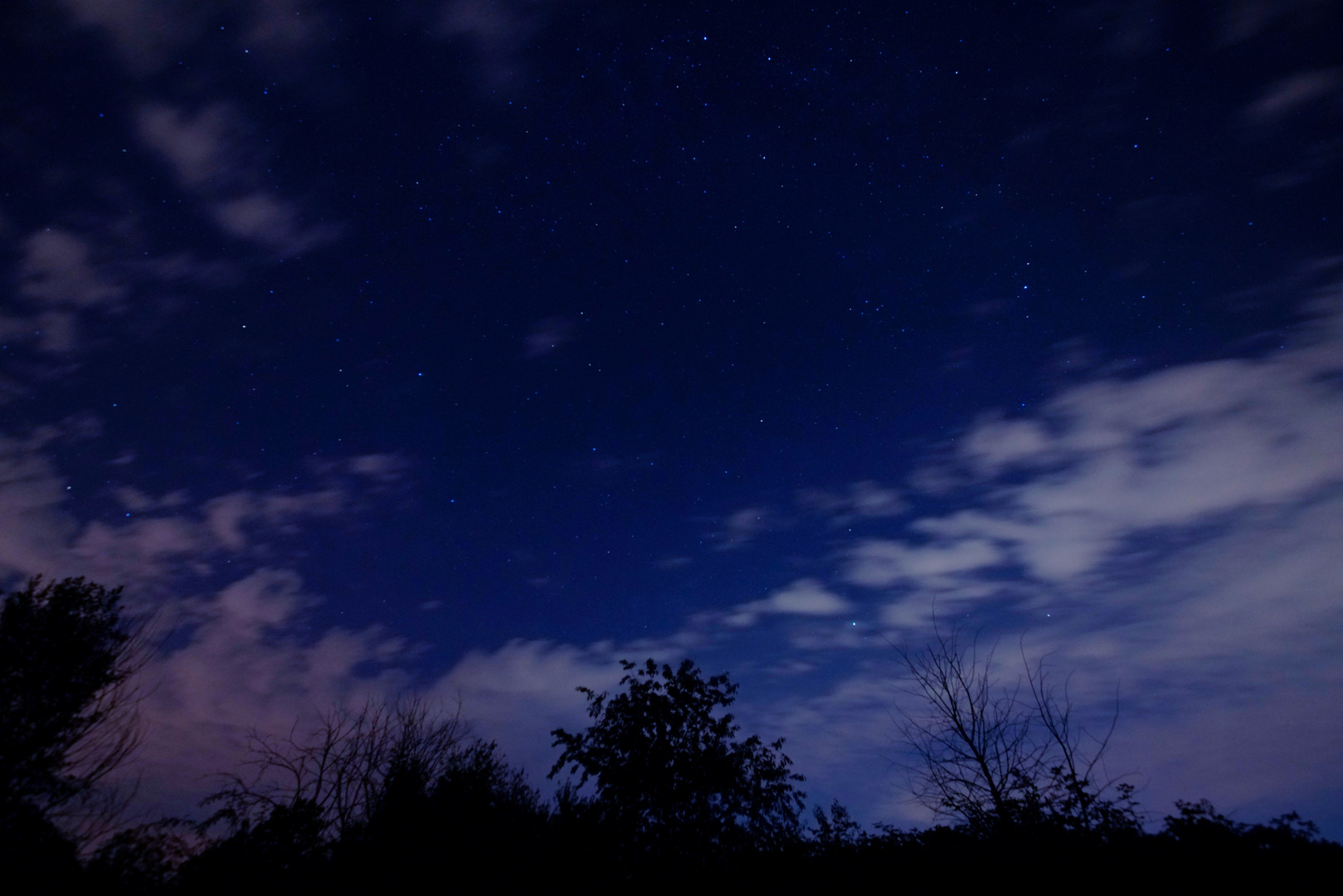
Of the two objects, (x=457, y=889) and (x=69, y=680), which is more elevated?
(x=69, y=680)

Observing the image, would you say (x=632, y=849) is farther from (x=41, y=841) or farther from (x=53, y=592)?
(x=53, y=592)

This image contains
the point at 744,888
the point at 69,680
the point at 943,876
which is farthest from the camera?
the point at 69,680

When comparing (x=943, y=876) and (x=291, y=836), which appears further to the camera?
(x=291, y=836)

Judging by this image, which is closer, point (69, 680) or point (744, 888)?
point (744, 888)

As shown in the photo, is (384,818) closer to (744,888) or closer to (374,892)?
(374,892)

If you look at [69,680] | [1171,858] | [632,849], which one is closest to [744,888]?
[1171,858]

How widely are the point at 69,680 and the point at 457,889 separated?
21.3 meters

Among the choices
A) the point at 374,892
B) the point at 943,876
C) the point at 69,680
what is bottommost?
the point at 374,892

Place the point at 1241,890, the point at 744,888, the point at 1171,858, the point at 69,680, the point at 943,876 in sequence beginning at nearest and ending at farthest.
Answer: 1. the point at 1241,890
2. the point at 1171,858
3. the point at 943,876
4. the point at 744,888
5. the point at 69,680

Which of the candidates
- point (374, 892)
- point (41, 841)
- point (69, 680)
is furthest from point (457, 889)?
point (69, 680)

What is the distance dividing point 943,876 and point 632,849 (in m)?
16.0

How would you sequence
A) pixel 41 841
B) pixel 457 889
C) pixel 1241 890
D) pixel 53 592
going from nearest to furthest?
pixel 1241 890 → pixel 457 889 → pixel 41 841 → pixel 53 592

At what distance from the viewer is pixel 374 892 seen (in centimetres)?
1470

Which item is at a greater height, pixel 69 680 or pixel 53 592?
pixel 53 592
